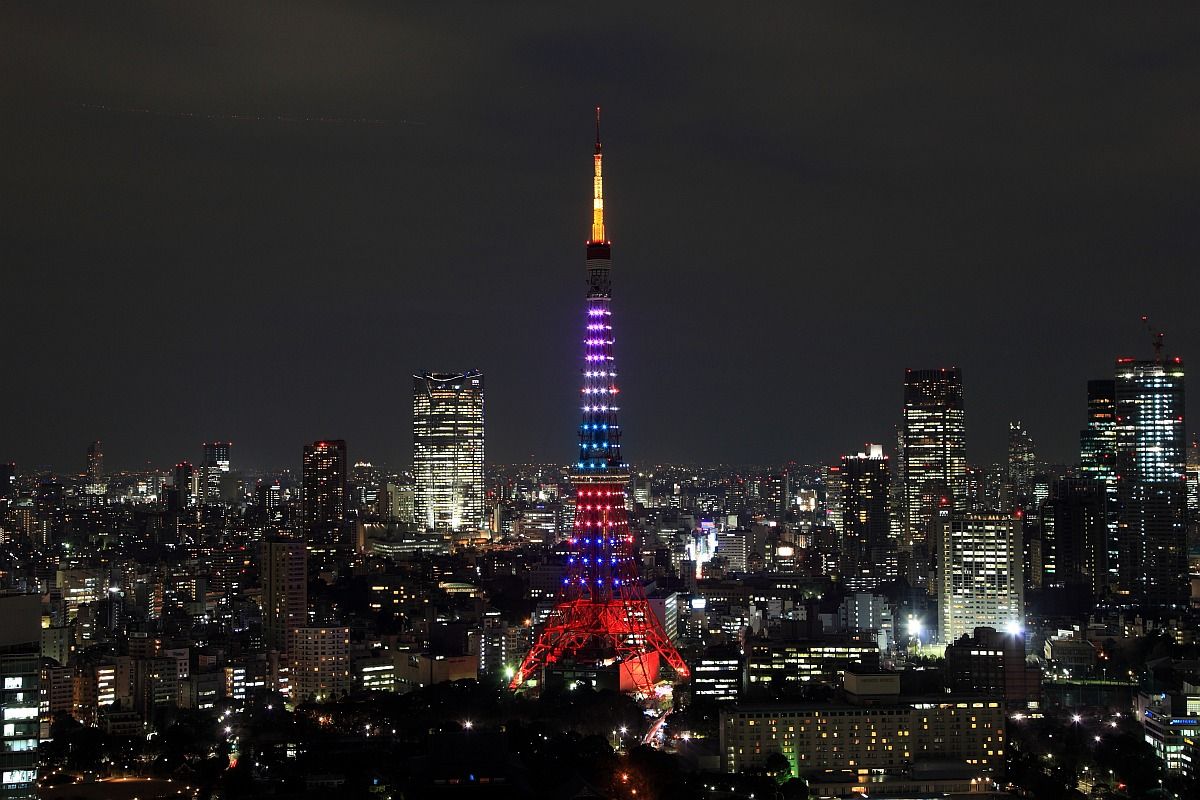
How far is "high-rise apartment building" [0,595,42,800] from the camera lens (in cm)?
1010

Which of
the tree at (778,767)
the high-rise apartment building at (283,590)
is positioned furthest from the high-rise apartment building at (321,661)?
the tree at (778,767)

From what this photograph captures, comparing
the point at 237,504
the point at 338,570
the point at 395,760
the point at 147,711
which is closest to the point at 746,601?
the point at 338,570

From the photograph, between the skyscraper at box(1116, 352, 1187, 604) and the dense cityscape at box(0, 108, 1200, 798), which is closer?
the dense cityscape at box(0, 108, 1200, 798)

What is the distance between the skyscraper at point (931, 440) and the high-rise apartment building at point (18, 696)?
38.0m

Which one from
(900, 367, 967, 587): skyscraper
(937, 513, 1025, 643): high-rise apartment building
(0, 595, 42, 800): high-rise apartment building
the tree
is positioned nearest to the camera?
(0, 595, 42, 800): high-rise apartment building

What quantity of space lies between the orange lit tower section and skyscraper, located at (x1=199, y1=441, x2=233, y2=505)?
28.9 metres

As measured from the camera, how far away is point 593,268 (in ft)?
87.9

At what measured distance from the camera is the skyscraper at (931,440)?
4784cm

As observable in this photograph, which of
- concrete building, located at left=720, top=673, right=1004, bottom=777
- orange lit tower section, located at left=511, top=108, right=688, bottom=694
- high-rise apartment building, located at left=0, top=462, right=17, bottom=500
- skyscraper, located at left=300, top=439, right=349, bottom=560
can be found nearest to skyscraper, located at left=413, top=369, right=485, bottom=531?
skyscraper, located at left=300, top=439, right=349, bottom=560

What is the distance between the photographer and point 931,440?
50375 mm

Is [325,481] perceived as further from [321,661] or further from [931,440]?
[321,661]

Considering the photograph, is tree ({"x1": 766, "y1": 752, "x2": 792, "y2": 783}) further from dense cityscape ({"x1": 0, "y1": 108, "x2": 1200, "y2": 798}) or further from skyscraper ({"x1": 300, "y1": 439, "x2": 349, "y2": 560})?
skyscraper ({"x1": 300, "y1": 439, "x2": 349, "y2": 560})

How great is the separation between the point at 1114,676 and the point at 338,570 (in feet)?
62.9

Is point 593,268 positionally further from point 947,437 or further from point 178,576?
point 947,437
